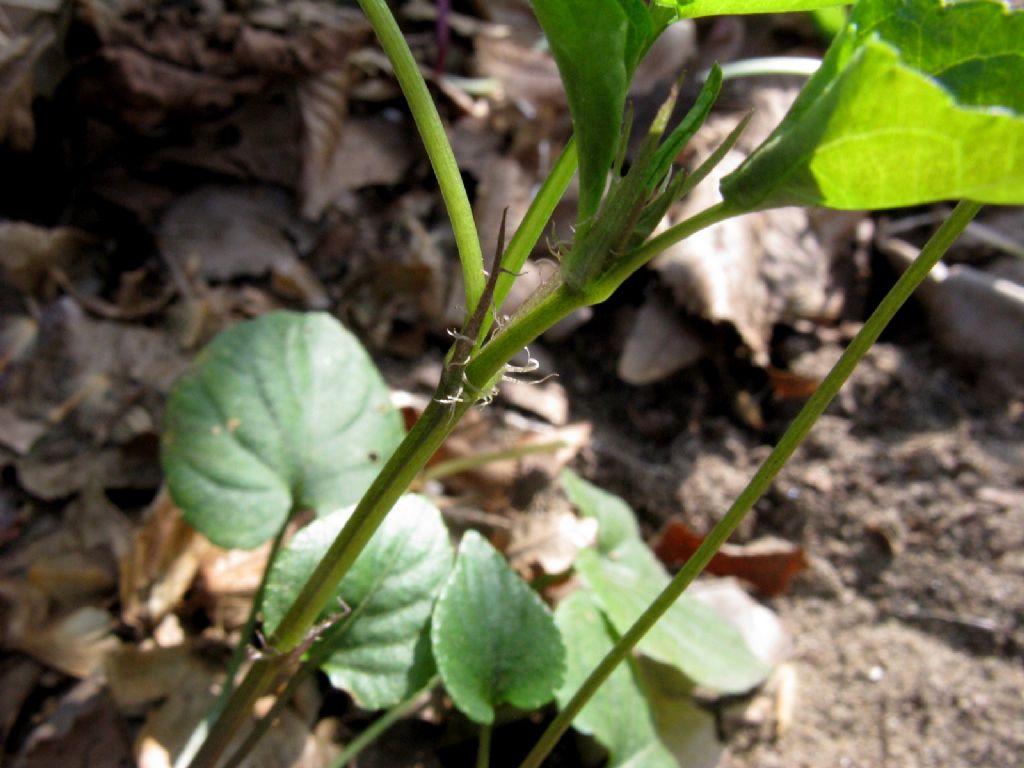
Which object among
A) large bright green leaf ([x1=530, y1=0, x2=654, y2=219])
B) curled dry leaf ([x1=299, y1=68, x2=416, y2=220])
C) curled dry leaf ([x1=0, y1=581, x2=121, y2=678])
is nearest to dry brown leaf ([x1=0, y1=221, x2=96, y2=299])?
curled dry leaf ([x1=299, y1=68, x2=416, y2=220])

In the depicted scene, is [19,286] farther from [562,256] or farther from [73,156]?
[562,256]

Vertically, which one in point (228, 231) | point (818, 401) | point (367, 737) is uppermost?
point (818, 401)

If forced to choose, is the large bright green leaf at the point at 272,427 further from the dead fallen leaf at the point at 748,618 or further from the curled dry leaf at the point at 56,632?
the dead fallen leaf at the point at 748,618

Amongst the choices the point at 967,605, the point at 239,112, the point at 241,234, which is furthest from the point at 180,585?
the point at 967,605

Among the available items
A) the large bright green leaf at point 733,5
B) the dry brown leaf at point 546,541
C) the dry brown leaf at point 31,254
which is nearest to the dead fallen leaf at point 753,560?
the dry brown leaf at point 546,541

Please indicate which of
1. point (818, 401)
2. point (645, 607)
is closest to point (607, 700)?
point (645, 607)

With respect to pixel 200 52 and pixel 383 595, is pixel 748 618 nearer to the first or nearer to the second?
pixel 383 595

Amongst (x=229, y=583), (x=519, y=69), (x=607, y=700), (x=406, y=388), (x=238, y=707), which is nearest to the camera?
→ (x=238, y=707)
